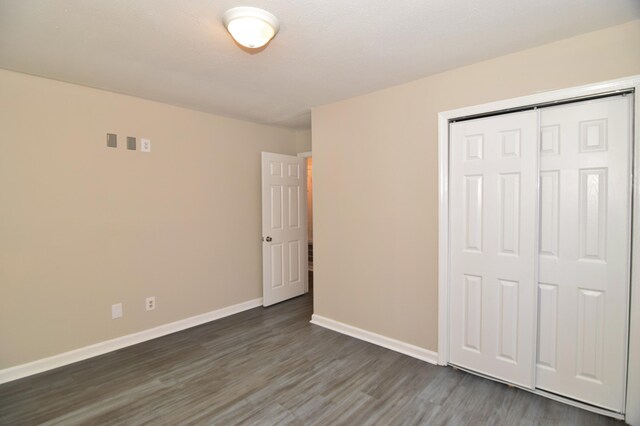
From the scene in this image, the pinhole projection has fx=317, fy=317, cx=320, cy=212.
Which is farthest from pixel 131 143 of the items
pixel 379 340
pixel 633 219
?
pixel 633 219

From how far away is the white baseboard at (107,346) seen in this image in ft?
8.47

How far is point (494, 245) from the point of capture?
8.08 ft

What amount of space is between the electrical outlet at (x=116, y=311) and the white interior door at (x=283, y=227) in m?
1.64

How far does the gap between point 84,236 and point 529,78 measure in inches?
153

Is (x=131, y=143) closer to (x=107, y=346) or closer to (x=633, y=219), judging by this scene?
(x=107, y=346)

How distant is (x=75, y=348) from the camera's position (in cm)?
286

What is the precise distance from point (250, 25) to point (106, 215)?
234cm

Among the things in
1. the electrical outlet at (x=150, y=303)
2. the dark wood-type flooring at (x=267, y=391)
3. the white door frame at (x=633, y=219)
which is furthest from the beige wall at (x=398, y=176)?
the electrical outlet at (x=150, y=303)

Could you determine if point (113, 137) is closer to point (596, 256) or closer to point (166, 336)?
point (166, 336)

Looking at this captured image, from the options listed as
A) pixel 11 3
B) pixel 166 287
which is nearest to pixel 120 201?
pixel 166 287

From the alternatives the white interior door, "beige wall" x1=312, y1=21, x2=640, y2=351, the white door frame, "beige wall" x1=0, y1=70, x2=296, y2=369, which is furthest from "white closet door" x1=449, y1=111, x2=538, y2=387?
"beige wall" x1=0, y1=70, x2=296, y2=369

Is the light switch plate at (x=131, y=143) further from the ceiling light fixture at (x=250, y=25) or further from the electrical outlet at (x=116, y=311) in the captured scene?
the ceiling light fixture at (x=250, y=25)

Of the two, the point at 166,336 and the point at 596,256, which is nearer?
the point at 596,256

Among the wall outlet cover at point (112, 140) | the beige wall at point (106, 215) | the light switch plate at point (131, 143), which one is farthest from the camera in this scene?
the light switch plate at point (131, 143)
